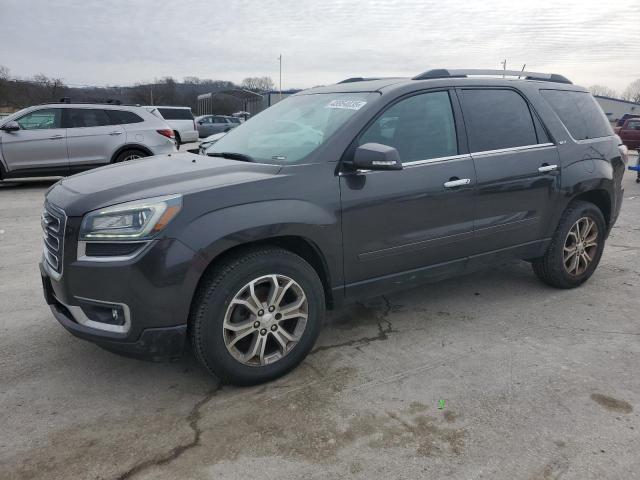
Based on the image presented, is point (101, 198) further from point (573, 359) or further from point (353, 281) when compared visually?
point (573, 359)

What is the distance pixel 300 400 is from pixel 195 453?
65cm

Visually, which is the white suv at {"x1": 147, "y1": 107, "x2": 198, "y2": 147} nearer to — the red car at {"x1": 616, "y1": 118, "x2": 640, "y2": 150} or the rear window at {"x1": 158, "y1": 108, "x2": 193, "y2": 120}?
the rear window at {"x1": 158, "y1": 108, "x2": 193, "y2": 120}

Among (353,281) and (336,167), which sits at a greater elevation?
(336,167)

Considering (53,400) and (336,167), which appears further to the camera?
(336,167)

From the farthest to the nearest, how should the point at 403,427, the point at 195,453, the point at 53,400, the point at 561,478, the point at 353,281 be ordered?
the point at 353,281 → the point at 53,400 → the point at 403,427 → the point at 195,453 → the point at 561,478

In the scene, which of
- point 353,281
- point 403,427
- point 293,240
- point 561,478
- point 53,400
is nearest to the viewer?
point 561,478

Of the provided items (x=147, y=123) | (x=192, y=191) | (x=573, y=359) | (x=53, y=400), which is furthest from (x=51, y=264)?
(x=147, y=123)

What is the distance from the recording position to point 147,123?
1102cm

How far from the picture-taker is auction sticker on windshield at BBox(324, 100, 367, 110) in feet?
11.2

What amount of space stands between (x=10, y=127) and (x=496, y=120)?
9590 millimetres

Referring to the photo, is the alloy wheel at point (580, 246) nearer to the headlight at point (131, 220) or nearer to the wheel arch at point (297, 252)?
the wheel arch at point (297, 252)

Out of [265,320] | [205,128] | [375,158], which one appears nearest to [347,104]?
[375,158]

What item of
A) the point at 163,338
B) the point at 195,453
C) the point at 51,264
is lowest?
the point at 195,453

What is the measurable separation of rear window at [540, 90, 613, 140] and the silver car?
27.6 meters
